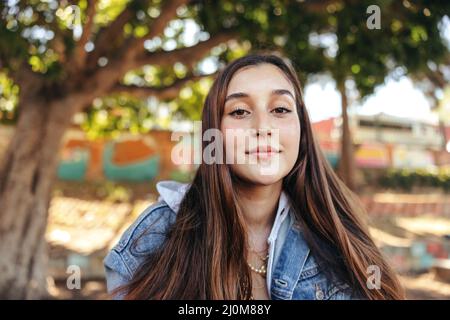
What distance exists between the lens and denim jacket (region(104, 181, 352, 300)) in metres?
1.56

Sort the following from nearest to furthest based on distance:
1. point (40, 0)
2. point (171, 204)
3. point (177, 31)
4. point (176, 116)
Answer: point (171, 204) → point (40, 0) → point (177, 31) → point (176, 116)

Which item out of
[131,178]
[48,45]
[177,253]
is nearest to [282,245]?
[177,253]

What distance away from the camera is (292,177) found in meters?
1.80

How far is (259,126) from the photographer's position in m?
1.54

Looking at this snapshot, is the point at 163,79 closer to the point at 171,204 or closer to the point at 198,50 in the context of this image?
the point at 198,50

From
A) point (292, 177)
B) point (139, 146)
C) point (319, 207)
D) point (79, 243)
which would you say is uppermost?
point (139, 146)

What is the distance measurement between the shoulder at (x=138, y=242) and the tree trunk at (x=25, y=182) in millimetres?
3868

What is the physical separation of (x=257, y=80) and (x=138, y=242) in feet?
2.47

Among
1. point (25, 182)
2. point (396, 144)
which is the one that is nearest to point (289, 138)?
point (25, 182)

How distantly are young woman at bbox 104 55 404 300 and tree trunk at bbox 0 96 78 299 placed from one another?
3.80m

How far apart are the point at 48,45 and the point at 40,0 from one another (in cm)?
39

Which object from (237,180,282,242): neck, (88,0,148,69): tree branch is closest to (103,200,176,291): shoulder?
(237,180,282,242): neck

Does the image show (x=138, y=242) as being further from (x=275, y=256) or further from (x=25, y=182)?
(x=25, y=182)

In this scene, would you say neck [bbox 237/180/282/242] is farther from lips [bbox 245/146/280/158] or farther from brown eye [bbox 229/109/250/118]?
brown eye [bbox 229/109/250/118]
